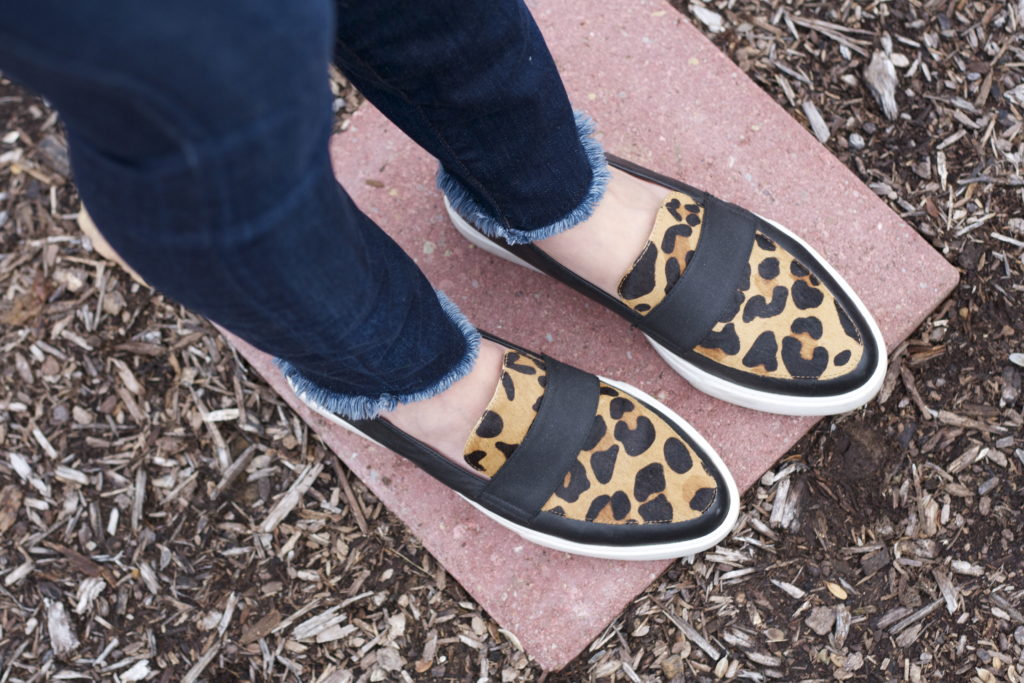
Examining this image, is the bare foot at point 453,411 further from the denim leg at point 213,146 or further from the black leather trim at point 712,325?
the denim leg at point 213,146

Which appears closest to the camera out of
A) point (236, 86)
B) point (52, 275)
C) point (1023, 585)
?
point (236, 86)

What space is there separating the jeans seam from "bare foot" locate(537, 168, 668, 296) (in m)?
0.13

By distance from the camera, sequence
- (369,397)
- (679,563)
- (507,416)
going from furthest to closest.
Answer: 1. (679,563)
2. (507,416)
3. (369,397)

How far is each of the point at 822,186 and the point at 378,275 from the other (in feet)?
3.77

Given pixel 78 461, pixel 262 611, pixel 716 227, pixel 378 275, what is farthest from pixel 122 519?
pixel 716 227

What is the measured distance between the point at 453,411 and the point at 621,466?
0.35m

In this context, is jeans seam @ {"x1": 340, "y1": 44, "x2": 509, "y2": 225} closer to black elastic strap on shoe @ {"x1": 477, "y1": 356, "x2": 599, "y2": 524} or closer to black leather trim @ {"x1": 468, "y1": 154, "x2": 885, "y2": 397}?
black leather trim @ {"x1": 468, "y1": 154, "x2": 885, "y2": 397}

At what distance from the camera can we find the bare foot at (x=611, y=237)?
4.35 ft

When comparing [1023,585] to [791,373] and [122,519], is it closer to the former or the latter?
[791,373]

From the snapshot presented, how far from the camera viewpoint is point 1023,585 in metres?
1.49

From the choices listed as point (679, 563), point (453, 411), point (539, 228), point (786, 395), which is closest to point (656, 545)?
point (679, 563)

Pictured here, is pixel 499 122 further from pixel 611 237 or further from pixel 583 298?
pixel 583 298

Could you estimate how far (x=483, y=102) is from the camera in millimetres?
995

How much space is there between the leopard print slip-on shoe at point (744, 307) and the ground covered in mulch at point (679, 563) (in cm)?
17
